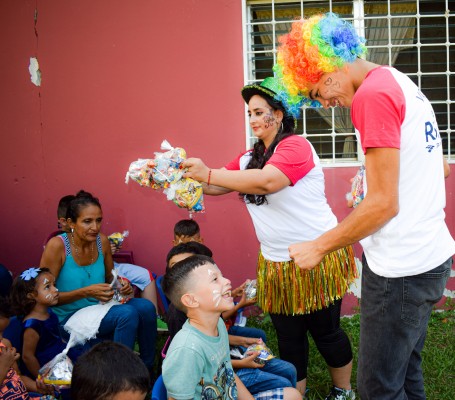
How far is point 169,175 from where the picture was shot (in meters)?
2.40

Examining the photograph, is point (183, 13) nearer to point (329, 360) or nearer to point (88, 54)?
point (88, 54)

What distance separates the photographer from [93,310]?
3.43 metres

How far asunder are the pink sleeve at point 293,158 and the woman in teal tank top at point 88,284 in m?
1.47

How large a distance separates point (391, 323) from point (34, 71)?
3.59 m

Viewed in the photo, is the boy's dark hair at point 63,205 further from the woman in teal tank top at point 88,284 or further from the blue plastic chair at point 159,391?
the blue plastic chair at point 159,391

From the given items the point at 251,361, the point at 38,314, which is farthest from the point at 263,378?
the point at 38,314

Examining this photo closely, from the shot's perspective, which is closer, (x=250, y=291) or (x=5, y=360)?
(x=5, y=360)

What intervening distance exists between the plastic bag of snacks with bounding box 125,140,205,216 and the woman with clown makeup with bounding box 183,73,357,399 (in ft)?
0.55

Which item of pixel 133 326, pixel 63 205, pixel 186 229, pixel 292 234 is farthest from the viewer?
pixel 63 205

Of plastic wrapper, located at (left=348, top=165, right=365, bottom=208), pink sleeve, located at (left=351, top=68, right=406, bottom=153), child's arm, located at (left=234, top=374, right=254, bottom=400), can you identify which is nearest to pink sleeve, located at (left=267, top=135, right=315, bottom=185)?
plastic wrapper, located at (left=348, top=165, right=365, bottom=208)

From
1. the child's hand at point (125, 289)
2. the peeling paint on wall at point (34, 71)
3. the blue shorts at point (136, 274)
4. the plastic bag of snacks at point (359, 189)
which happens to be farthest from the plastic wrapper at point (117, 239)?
the plastic bag of snacks at point (359, 189)

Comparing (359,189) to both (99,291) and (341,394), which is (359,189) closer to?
(341,394)

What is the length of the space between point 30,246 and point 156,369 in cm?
167

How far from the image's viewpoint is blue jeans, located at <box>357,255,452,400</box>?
6.36 feet
